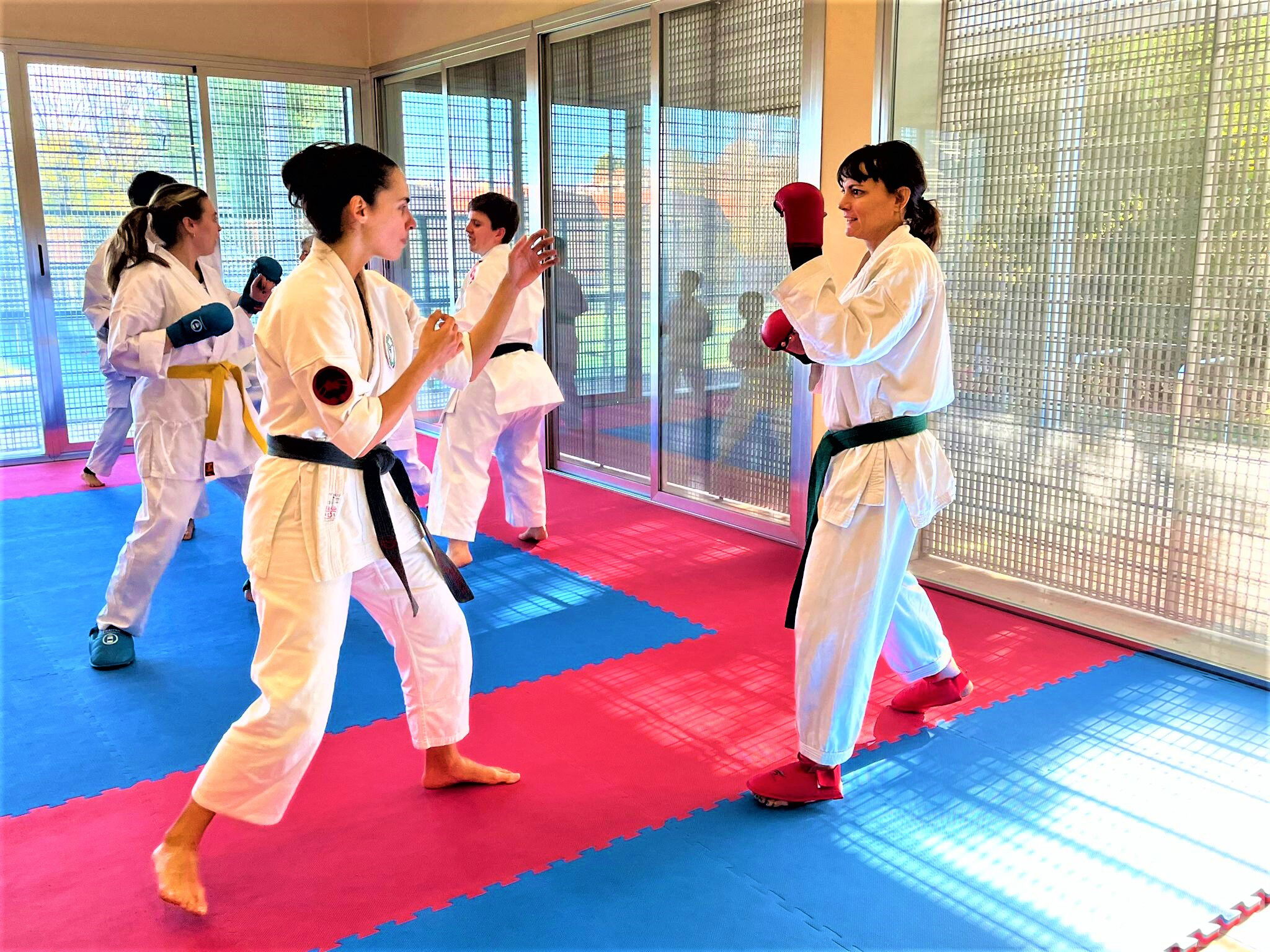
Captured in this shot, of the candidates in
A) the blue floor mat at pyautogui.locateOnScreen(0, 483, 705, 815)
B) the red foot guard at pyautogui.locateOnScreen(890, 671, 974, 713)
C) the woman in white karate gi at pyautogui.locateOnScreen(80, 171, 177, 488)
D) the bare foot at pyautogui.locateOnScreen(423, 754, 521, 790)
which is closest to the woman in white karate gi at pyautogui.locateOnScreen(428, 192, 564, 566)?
the blue floor mat at pyautogui.locateOnScreen(0, 483, 705, 815)

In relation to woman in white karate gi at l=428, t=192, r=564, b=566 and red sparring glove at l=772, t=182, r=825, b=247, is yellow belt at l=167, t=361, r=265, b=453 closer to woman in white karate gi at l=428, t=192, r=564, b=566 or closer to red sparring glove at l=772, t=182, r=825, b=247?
woman in white karate gi at l=428, t=192, r=564, b=566

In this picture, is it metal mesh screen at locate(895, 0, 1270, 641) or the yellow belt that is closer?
metal mesh screen at locate(895, 0, 1270, 641)

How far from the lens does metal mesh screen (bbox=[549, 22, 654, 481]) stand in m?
5.27

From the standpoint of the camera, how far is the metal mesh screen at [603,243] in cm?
527

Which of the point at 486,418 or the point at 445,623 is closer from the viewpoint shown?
the point at 445,623

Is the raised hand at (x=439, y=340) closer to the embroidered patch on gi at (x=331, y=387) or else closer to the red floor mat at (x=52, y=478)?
the embroidered patch on gi at (x=331, y=387)

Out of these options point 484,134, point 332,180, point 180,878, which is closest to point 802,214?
point 332,180

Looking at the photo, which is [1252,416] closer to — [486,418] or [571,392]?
[486,418]

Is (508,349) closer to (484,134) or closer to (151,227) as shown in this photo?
(151,227)

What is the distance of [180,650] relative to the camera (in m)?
3.44

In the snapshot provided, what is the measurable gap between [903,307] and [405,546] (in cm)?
115

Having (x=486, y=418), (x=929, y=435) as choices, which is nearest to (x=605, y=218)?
(x=486, y=418)

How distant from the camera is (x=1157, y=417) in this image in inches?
130

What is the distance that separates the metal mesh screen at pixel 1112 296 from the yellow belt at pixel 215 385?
2458 mm
